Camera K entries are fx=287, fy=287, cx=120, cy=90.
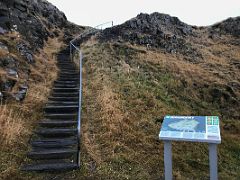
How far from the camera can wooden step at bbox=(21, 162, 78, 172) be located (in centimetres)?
743

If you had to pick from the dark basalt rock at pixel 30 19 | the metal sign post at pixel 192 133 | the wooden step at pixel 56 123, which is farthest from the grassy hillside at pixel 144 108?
the dark basalt rock at pixel 30 19

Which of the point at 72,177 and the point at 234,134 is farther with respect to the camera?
the point at 234,134

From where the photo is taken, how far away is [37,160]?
7988 millimetres

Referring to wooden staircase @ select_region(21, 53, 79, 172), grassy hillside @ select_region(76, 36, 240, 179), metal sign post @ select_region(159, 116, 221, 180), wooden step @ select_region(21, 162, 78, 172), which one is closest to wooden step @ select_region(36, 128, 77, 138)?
wooden staircase @ select_region(21, 53, 79, 172)

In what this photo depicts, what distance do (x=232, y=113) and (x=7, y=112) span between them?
32.2ft

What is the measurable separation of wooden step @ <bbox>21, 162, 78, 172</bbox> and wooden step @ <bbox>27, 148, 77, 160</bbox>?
1.04 feet

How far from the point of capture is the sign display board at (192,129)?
6154mm

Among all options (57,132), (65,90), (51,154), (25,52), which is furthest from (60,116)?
(25,52)

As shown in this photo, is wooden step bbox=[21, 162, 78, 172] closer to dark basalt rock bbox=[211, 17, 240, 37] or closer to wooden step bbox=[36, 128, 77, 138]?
wooden step bbox=[36, 128, 77, 138]

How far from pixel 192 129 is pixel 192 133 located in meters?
0.16

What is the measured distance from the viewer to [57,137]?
30.3ft

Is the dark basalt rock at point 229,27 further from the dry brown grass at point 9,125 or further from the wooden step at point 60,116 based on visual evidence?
the dry brown grass at point 9,125

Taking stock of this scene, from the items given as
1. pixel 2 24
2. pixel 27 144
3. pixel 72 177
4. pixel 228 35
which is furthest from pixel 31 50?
pixel 228 35

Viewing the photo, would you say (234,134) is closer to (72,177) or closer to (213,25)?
(72,177)
